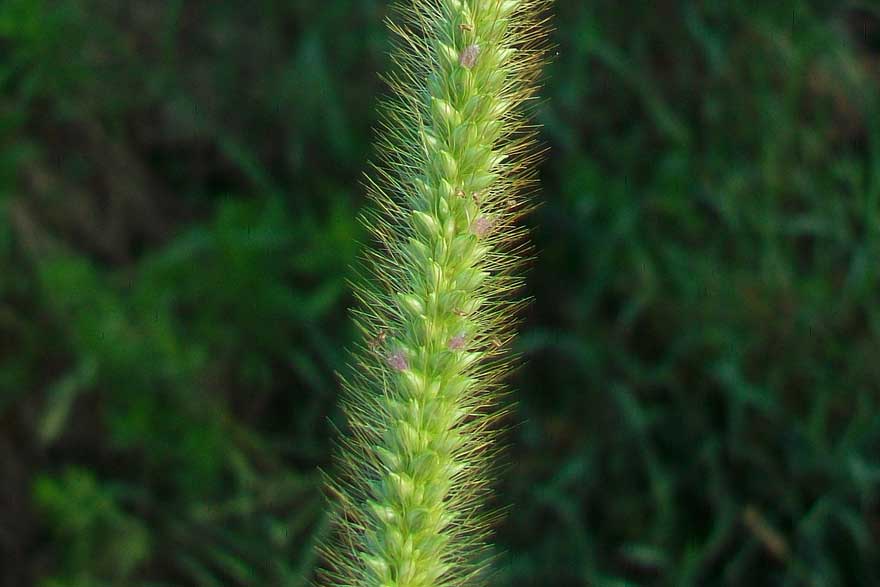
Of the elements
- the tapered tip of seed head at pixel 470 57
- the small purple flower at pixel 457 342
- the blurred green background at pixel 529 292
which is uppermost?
the tapered tip of seed head at pixel 470 57

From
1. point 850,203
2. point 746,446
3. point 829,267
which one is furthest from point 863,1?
point 746,446

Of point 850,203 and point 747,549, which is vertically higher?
point 850,203

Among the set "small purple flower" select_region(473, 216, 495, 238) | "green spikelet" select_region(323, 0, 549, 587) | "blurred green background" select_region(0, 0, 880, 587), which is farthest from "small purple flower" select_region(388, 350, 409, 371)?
"blurred green background" select_region(0, 0, 880, 587)

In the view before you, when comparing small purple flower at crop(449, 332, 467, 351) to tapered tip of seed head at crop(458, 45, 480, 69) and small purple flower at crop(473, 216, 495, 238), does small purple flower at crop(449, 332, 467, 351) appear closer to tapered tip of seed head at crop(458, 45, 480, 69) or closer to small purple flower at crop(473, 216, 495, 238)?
small purple flower at crop(473, 216, 495, 238)

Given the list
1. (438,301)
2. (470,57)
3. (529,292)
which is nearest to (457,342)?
(438,301)

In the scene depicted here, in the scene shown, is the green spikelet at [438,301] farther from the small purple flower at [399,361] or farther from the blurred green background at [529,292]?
the blurred green background at [529,292]

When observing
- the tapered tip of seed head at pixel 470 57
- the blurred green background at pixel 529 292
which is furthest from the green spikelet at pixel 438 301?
the blurred green background at pixel 529 292

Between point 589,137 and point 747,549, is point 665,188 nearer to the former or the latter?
point 589,137

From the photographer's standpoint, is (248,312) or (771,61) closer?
(248,312)
